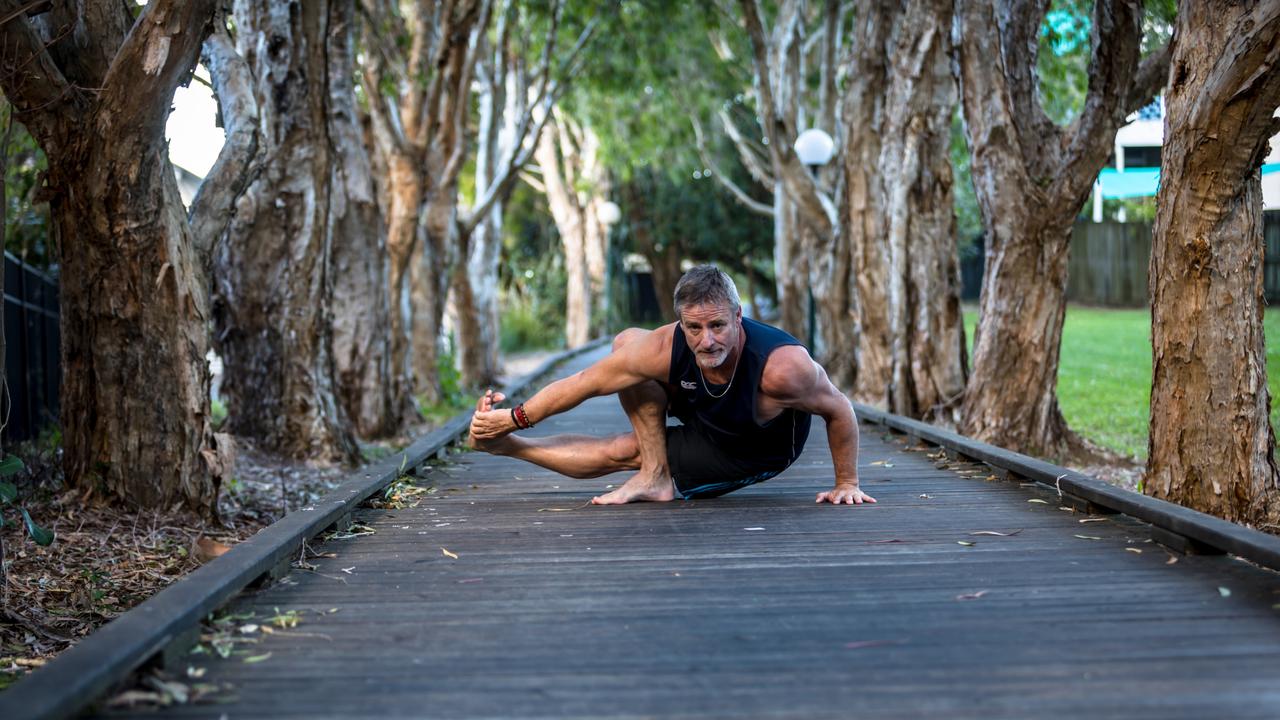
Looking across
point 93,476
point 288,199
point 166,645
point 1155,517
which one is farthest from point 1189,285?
point 288,199

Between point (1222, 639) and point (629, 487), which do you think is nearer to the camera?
point (1222, 639)

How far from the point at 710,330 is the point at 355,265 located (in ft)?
23.8

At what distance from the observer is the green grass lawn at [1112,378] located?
13906 millimetres

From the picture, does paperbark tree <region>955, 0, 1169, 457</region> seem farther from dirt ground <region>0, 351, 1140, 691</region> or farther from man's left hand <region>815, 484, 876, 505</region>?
dirt ground <region>0, 351, 1140, 691</region>

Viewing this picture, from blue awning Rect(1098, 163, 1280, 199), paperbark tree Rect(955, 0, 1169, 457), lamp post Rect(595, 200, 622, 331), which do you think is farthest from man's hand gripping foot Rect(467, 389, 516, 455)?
lamp post Rect(595, 200, 622, 331)

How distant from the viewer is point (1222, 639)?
13.3 feet

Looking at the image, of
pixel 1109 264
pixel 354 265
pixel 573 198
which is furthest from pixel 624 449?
pixel 1109 264

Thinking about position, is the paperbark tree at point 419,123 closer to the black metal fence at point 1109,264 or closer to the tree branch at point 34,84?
the tree branch at point 34,84

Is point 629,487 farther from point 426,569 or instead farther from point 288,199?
point 288,199

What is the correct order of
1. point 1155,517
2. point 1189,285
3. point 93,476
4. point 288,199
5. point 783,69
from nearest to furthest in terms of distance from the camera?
1. point 1155,517
2. point 1189,285
3. point 93,476
4. point 288,199
5. point 783,69

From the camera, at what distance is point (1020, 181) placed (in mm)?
10273

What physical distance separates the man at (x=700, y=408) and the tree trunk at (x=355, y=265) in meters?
5.67

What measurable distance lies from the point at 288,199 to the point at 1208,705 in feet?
29.2

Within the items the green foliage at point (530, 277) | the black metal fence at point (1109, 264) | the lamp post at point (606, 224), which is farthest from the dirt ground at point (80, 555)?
the black metal fence at point (1109, 264)
